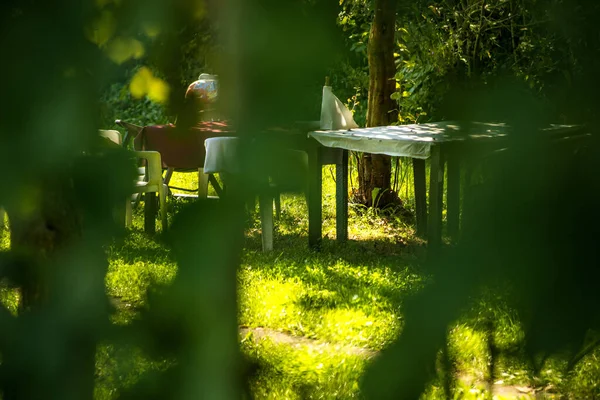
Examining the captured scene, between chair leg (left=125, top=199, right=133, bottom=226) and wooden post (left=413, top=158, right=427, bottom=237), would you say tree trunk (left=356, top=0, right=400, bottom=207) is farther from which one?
chair leg (left=125, top=199, right=133, bottom=226)

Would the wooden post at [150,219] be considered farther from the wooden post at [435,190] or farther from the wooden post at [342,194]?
the wooden post at [342,194]

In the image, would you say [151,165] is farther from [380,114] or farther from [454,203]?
[454,203]

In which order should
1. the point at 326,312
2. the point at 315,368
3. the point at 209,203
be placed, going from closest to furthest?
the point at 209,203, the point at 315,368, the point at 326,312

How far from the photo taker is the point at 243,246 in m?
0.63

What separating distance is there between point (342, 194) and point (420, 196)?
29.9 inches

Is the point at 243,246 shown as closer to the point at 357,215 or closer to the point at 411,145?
the point at 411,145

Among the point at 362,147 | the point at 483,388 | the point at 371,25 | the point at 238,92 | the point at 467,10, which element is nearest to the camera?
the point at 238,92

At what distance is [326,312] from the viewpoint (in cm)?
400

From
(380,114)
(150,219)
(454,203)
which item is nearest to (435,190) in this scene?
(380,114)

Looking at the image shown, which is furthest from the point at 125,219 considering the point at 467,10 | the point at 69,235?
the point at 467,10

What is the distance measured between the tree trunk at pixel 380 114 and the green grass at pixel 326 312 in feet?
0.56

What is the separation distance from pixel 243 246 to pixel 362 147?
4.43 metres

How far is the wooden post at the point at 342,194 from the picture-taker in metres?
5.59

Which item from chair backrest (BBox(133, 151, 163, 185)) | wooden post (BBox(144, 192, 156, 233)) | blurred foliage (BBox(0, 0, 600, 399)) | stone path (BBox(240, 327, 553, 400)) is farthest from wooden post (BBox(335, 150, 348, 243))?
blurred foliage (BBox(0, 0, 600, 399))
